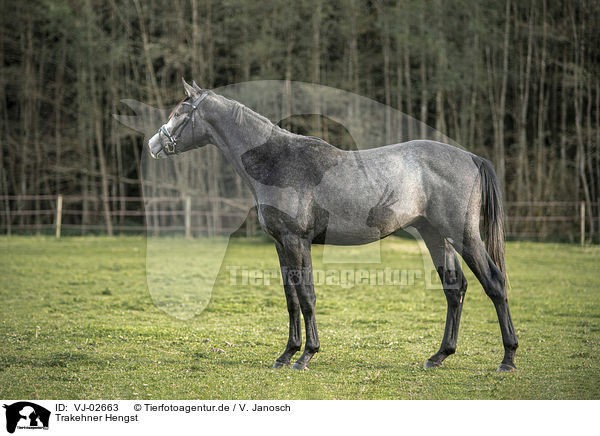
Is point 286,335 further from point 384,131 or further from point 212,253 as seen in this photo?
point 384,131

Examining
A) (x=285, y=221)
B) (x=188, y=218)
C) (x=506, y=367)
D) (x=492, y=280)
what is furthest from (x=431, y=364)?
(x=188, y=218)

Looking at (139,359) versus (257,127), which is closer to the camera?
(257,127)

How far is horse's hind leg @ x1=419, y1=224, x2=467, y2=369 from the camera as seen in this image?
16.5 ft

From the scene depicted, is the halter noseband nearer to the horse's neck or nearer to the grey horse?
the grey horse

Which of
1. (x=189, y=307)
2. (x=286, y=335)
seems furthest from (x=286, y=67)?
(x=286, y=335)

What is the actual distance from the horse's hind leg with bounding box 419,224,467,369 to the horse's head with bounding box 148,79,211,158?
2196mm

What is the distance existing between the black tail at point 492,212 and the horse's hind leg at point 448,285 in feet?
1.11

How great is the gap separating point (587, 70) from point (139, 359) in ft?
62.9

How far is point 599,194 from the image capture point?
19531mm

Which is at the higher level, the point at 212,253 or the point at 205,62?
the point at 205,62

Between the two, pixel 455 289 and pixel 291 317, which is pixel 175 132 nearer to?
pixel 291 317
